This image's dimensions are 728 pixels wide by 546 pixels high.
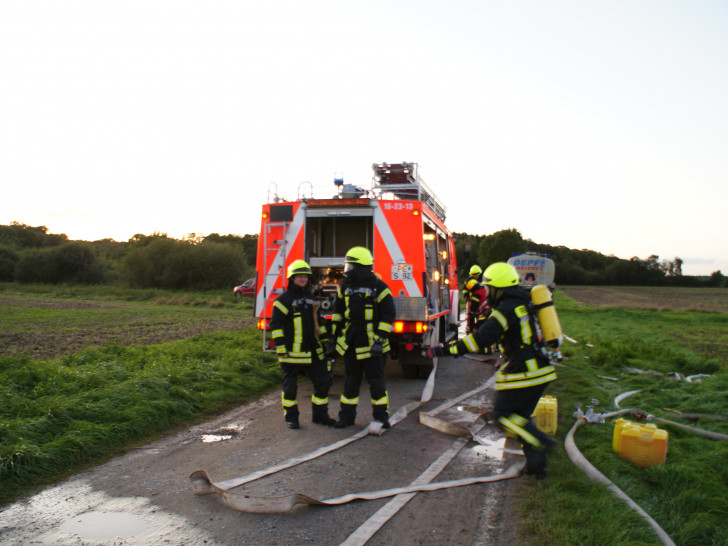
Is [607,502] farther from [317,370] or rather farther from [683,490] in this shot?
[317,370]

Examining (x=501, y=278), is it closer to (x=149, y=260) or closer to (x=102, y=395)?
(x=102, y=395)

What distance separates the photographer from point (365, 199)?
7.94 m

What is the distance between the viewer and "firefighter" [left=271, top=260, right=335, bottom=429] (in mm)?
5770

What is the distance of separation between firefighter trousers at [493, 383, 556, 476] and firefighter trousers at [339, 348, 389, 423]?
1.53 m

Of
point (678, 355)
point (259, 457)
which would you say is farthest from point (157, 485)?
point (678, 355)

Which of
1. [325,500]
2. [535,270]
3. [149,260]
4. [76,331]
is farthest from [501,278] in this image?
[149,260]

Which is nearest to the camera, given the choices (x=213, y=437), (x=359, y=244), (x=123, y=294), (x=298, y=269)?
(x=213, y=437)

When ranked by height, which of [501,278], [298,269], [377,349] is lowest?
[377,349]

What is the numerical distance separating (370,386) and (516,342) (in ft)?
6.15

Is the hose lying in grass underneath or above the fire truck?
underneath

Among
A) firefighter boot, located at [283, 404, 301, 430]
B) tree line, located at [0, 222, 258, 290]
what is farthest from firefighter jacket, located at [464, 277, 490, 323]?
tree line, located at [0, 222, 258, 290]

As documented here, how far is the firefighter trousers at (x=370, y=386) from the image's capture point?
5.71 m

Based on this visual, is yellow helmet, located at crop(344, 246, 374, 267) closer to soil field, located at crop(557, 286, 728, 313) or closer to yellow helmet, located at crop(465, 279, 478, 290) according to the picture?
yellow helmet, located at crop(465, 279, 478, 290)

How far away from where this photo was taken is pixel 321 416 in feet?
19.3
